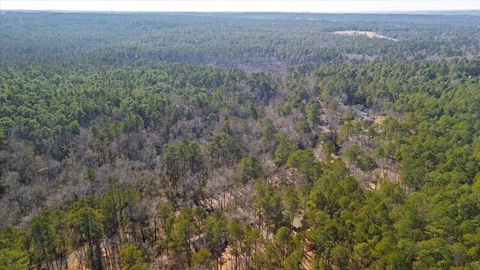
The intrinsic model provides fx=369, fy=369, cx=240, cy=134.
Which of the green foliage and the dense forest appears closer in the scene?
the green foliage

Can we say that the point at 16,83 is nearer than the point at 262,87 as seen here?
Yes

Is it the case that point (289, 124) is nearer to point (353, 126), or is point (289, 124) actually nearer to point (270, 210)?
point (353, 126)

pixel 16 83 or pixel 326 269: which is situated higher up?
pixel 16 83

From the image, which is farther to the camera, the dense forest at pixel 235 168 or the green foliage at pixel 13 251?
the dense forest at pixel 235 168

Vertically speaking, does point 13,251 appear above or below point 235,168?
above

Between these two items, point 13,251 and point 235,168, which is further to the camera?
point 235,168

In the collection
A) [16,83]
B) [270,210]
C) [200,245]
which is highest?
[16,83]

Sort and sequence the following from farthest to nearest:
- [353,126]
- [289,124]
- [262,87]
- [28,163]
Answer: [262,87], [289,124], [353,126], [28,163]

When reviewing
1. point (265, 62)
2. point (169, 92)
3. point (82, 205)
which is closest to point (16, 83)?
point (169, 92)
